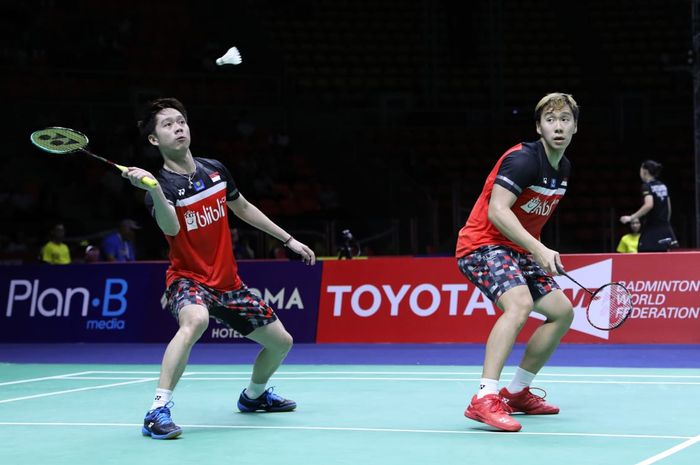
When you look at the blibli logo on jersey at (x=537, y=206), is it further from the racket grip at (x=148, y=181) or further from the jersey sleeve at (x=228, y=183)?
the racket grip at (x=148, y=181)

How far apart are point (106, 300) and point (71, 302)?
1.38ft

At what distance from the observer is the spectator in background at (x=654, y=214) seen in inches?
536

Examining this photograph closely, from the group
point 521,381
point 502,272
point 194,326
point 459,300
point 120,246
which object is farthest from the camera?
point 120,246

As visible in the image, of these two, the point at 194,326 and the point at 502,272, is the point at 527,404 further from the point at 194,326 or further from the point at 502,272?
the point at 194,326

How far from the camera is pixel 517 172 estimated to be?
6.24 meters

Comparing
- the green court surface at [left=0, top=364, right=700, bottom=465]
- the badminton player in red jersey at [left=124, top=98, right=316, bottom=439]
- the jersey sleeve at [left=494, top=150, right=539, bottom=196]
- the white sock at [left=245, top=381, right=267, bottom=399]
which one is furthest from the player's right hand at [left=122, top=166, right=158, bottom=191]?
the jersey sleeve at [left=494, top=150, right=539, bottom=196]

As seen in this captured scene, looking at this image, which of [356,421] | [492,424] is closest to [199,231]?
[356,421]

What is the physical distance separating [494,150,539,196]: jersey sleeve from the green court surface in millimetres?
1322

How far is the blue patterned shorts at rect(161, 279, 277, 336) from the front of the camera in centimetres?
634

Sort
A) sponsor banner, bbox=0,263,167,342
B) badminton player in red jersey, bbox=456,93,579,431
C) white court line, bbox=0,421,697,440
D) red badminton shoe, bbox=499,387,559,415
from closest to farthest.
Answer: white court line, bbox=0,421,697,440 → badminton player in red jersey, bbox=456,93,579,431 → red badminton shoe, bbox=499,387,559,415 → sponsor banner, bbox=0,263,167,342

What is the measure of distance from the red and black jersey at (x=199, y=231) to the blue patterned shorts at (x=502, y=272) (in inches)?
54.0

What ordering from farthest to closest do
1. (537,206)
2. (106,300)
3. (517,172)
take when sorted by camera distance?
(106,300)
(537,206)
(517,172)

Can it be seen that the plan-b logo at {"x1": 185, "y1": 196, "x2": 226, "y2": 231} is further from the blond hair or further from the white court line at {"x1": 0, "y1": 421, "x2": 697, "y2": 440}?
the blond hair

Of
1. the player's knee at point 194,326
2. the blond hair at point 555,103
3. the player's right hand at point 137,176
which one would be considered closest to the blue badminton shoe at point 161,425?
the player's knee at point 194,326
